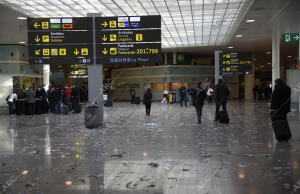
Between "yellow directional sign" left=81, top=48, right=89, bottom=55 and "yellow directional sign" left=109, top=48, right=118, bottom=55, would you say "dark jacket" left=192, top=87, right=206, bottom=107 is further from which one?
"yellow directional sign" left=81, top=48, right=89, bottom=55

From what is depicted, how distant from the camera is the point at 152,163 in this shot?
6.65 meters

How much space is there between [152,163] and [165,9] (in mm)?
13389

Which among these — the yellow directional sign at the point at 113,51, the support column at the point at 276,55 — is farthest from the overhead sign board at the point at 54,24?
the support column at the point at 276,55

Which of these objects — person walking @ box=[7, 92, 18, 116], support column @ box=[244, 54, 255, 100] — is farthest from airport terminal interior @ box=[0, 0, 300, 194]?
support column @ box=[244, 54, 255, 100]

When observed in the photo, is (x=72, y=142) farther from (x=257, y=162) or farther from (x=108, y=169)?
(x=257, y=162)

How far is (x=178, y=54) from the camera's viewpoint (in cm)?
4306

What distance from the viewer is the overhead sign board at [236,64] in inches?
1084

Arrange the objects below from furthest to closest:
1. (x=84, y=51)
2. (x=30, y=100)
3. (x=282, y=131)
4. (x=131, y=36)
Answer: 1. (x=30, y=100)
2. (x=84, y=51)
3. (x=131, y=36)
4. (x=282, y=131)

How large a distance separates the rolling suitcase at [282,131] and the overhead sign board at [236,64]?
61.6 ft

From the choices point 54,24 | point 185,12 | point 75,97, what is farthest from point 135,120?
point 185,12

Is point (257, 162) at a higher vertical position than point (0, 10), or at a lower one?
lower

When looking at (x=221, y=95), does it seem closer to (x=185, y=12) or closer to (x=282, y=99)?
(x=282, y=99)

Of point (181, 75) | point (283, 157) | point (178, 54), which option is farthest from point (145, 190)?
point (178, 54)

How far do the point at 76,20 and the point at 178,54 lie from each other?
1213 inches
